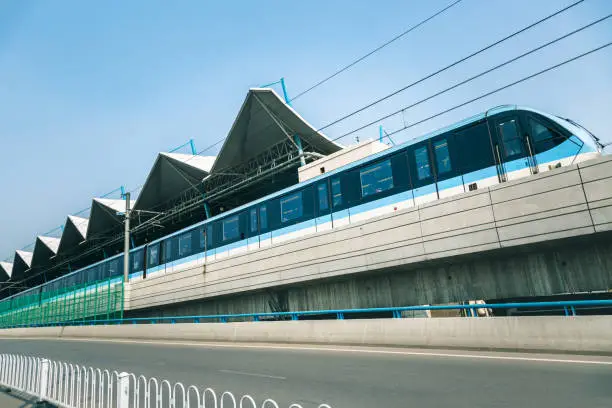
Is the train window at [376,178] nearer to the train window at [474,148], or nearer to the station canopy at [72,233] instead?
the train window at [474,148]

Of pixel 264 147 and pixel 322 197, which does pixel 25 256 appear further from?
pixel 322 197

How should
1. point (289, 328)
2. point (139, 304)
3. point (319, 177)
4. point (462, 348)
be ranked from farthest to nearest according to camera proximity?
1. point (139, 304)
2. point (319, 177)
3. point (289, 328)
4. point (462, 348)

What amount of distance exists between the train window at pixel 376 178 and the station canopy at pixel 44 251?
5366 cm

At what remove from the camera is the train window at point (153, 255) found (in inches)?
1048

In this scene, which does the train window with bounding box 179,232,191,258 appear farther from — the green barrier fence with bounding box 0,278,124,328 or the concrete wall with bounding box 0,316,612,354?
the concrete wall with bounding box 0,316,612,354

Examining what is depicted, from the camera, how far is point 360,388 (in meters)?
6.24

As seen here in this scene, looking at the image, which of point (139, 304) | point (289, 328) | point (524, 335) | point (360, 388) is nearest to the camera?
point (360, 388)

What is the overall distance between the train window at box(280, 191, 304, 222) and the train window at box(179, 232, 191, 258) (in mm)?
8399

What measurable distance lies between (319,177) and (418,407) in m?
12.1

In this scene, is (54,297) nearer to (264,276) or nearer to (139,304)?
(139,304)

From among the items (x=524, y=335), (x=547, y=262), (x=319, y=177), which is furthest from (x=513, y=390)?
(x=319, y=177)

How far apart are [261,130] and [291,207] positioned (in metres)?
9.83

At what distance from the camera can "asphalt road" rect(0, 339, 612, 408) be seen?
5.32m

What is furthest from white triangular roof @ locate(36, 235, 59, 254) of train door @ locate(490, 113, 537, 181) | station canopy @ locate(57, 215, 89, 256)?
train door @ locate(490, 113, 537, 181)
